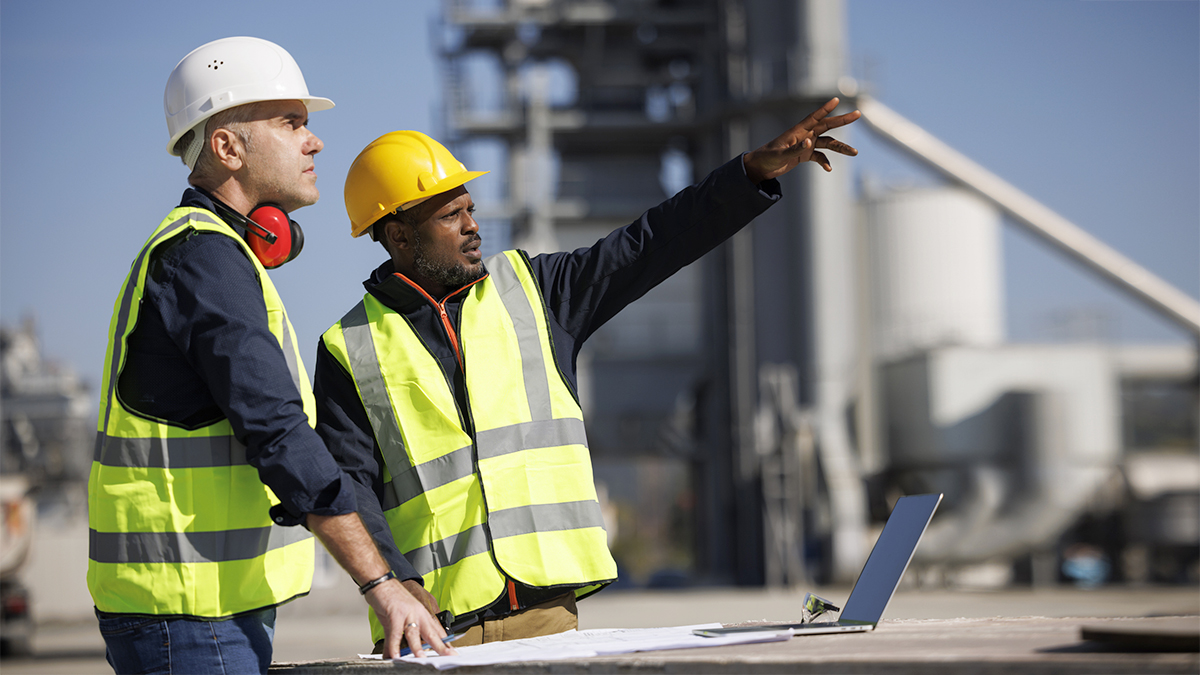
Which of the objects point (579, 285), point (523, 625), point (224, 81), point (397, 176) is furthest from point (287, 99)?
point (523, 625)

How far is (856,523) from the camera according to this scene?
20.7 m

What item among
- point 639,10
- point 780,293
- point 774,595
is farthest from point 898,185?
point 774,595

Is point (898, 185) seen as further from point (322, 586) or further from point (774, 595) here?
point (322, 586)

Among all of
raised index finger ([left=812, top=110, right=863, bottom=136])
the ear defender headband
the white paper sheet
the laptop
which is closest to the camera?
the white paper sheet

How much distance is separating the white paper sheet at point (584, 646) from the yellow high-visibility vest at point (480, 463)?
52 centimetres

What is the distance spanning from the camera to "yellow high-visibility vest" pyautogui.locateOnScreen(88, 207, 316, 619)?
2109mm

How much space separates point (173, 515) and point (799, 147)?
158 centimetres

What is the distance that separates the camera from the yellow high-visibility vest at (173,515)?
2.11 m

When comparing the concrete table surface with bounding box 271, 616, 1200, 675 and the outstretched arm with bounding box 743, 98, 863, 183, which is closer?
the concrete table surface with bounding box 271, 616, 1200, 675

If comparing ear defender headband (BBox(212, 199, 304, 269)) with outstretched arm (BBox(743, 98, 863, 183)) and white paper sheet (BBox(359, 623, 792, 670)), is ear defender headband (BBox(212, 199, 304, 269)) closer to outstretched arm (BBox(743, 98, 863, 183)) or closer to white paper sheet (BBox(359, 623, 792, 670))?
white paper sheet (BBox(359, 623, 792, 670))

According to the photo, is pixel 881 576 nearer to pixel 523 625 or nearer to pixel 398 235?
pixel 523 625

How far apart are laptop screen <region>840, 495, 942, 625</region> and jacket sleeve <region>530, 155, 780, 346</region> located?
92cm

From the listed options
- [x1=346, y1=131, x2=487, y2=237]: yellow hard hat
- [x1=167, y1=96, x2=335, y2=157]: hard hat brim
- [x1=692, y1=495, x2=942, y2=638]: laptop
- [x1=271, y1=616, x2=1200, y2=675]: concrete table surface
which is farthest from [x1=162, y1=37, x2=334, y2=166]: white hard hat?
[x1=692, y1=495, x2=942, y2=638]: laptop

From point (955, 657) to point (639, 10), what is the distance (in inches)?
937
